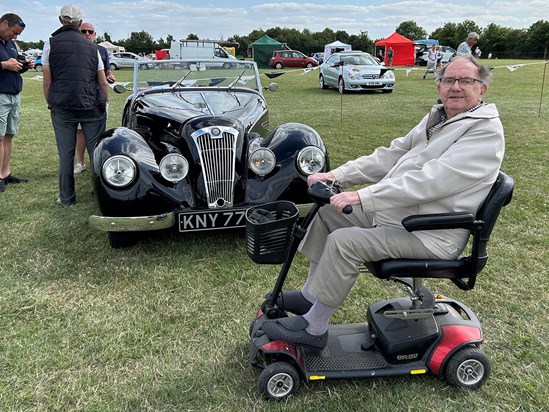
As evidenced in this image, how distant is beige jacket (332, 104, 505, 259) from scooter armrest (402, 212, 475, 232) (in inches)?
3.8

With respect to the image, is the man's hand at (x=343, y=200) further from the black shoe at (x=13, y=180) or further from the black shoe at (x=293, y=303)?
the black shoe at (x=13, y=180)

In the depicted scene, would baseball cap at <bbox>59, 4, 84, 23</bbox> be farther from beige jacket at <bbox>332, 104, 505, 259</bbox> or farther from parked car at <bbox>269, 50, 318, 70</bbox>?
parked car at <bbox>269, 50, 318, 70</bbox>

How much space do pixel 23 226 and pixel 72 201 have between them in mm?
723

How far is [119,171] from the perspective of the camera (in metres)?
3.62

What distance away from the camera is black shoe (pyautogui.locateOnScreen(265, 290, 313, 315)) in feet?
8.53

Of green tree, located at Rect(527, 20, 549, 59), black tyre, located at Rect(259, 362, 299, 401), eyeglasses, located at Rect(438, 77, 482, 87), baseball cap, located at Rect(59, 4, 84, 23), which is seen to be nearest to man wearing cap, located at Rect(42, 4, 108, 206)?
baseball cap, located at Rect(59, 4, 84, 23)

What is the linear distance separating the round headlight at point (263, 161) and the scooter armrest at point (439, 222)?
1.97 metres

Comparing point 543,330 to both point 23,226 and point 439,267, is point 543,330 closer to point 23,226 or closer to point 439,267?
point 439,267

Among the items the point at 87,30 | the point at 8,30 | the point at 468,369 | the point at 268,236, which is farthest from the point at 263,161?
the point at 87,30

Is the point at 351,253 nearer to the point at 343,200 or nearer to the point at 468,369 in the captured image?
the point at 343,200

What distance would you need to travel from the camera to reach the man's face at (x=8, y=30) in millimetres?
5234

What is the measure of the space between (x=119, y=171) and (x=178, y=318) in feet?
4.34

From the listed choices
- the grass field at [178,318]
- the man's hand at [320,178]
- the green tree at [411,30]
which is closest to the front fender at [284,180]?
the grass field at [178,318]

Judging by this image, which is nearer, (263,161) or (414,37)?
(263,161)
